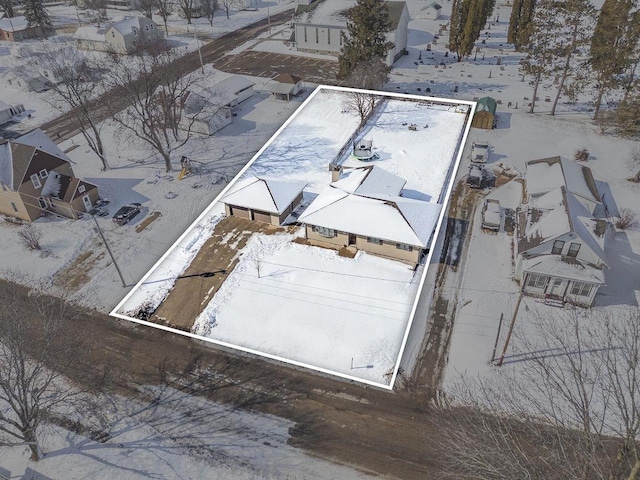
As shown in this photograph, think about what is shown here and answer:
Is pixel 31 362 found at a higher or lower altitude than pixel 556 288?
lower

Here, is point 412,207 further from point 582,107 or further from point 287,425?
point 582,107

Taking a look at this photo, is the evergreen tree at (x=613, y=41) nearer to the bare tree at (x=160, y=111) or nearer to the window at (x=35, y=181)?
the bare tree at (x=160, y=111)

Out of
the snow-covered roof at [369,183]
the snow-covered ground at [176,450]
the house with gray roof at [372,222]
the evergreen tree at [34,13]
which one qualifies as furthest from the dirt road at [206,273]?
the evergreen tree at [34,13]

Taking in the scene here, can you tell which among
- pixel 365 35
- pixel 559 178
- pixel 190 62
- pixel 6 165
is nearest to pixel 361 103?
pixel 365 35

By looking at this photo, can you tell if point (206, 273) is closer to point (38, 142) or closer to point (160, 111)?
point (38, 142)

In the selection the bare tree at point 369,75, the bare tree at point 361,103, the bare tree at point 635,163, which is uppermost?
the bare tree at point 369,75

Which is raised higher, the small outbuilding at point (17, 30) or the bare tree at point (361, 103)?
the small outbuilding at point (17, 30)
